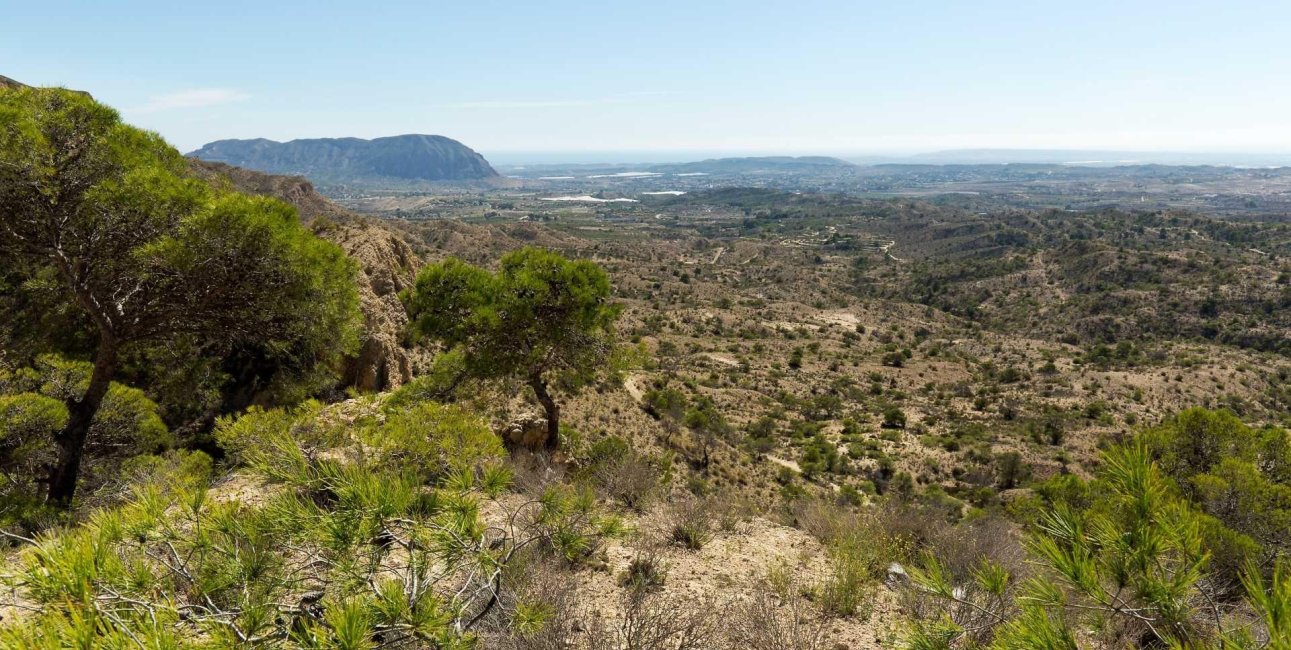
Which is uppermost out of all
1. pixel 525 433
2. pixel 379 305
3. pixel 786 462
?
pixel 379 305

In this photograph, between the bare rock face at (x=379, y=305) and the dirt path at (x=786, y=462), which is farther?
the dirt path at (x=786, y=462)

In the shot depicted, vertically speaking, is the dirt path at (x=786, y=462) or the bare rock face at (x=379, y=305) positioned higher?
the bare rock face at (x=379, y=305)

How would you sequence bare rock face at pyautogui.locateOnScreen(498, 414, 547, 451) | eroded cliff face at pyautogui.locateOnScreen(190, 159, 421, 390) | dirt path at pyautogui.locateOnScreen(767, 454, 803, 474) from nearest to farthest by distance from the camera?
bare rock face at pyautogui.locateOnScreen(498, 414, 547, 451) → eroded cliff face at pyautogui.locateOnScreen(190, 159, 421, 390) → dirt path at pyautogui.locateOnScreen(767, 454, 803, 474)

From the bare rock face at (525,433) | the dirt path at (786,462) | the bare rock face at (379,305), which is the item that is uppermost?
the bare rock face at (379,305)

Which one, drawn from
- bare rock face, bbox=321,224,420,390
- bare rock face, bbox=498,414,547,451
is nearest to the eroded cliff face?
bare rock face, bbox=321,224,420,390

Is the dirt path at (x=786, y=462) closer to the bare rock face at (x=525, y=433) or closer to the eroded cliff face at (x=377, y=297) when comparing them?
the bare rock face at (x=525, y=433)

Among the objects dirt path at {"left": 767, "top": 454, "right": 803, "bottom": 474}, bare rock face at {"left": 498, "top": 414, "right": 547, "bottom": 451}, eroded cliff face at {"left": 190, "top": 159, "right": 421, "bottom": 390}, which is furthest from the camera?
dirt path at {"left": 767, "top": 454, "right": 803, "bottom": 474}

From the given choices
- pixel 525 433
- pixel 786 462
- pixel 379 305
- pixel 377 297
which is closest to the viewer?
pixel 525 433

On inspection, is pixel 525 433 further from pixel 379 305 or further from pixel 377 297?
pixel 377 297

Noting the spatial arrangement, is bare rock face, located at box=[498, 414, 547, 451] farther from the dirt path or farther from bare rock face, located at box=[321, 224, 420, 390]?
the dirt path

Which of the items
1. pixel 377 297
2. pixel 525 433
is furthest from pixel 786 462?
pixel 377 297

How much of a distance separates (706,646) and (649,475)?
17.8ft

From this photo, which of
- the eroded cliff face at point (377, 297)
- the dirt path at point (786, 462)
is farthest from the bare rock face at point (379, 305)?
the dirt path at point (786, 462)

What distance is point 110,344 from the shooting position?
27.7 ft
